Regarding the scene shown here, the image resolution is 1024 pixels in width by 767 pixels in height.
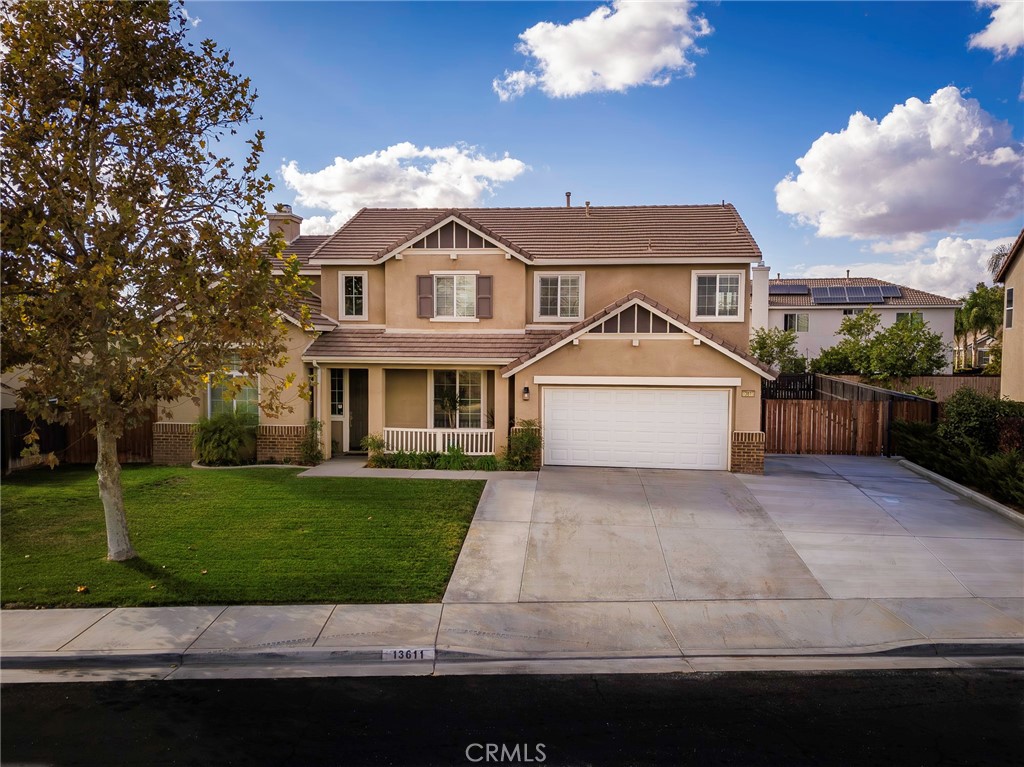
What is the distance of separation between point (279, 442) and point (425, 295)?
5.69m

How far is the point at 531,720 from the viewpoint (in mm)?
6023

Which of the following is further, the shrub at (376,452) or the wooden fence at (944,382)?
the wooden fence at (944,382)

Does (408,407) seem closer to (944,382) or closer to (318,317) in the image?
(318,317)

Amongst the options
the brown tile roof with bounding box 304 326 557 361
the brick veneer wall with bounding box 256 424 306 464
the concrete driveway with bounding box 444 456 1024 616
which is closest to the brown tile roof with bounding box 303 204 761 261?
the brown tile roof with bounding box 304 326 557 361

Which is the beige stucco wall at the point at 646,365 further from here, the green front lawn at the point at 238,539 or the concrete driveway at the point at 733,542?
the green front lawn at the point at 238,539

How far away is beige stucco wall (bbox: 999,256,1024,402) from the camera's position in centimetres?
2053

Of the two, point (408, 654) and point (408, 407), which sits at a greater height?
point (408, 407)

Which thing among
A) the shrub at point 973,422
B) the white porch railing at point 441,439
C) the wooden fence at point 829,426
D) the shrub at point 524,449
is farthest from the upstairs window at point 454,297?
the shrub at point 973,422

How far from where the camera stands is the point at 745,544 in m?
11.0

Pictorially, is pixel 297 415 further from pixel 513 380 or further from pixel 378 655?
pixel 378 655

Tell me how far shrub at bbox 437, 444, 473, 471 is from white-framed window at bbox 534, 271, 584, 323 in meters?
4.64

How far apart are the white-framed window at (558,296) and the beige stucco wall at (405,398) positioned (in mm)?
3939

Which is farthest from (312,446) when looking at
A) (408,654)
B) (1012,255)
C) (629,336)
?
(1012,255)

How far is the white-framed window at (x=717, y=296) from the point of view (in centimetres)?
1806
